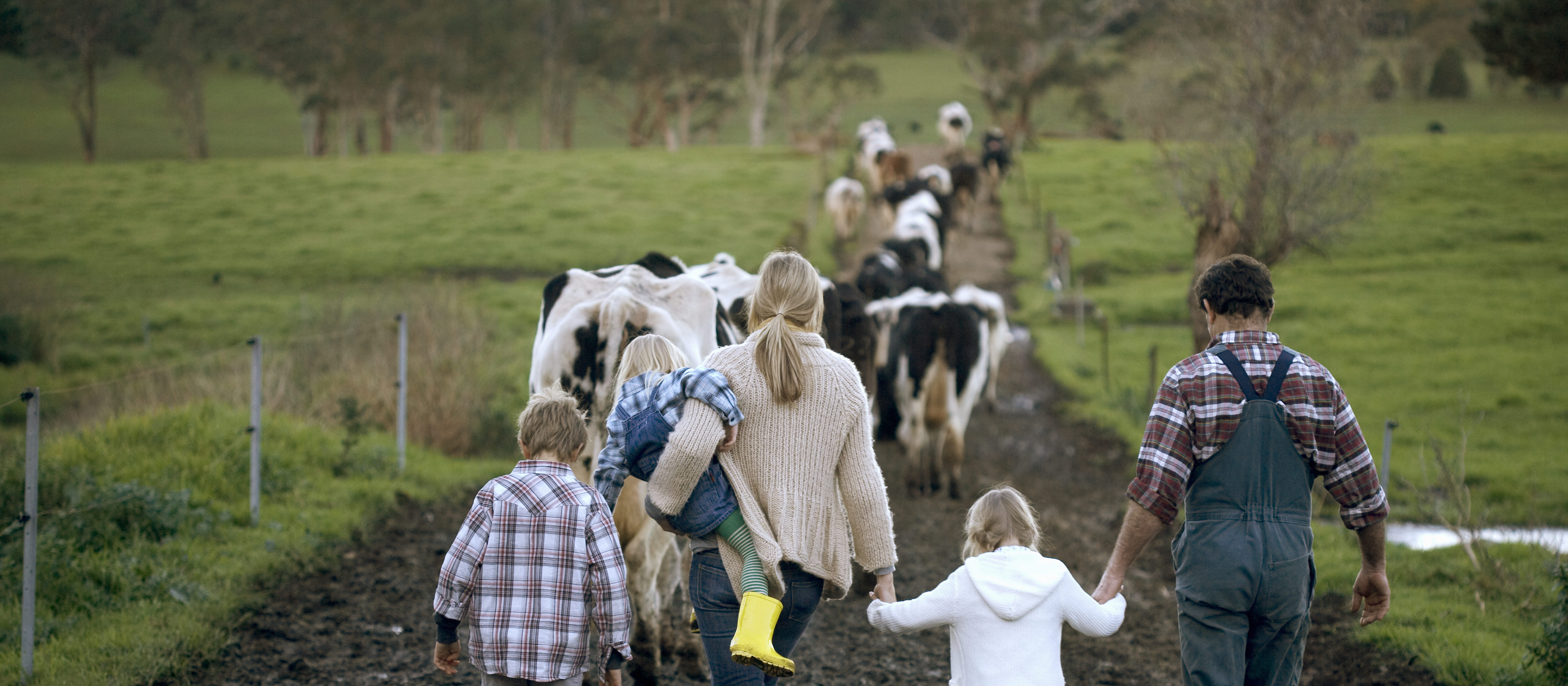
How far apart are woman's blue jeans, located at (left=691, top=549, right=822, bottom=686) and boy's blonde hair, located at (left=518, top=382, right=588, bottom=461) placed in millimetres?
602

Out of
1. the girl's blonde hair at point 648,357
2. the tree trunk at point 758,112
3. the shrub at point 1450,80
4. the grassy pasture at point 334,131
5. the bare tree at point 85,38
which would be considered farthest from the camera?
the shrub at point 1450,80

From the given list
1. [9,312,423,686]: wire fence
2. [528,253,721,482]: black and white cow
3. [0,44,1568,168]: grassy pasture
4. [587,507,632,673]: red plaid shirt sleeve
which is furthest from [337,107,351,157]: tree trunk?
[587,507,632,673]: red plaid shirt sleeve

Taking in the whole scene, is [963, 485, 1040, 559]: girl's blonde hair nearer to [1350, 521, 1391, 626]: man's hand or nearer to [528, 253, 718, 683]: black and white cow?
[1350, 521, 1391, 626]: man's hand

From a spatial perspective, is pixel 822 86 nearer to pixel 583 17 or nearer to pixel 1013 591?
pixel 583 17

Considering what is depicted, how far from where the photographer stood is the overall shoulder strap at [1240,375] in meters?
3.50

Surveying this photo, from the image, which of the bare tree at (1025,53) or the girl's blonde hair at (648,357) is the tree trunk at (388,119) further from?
the girl's blonde hair at (648,357)

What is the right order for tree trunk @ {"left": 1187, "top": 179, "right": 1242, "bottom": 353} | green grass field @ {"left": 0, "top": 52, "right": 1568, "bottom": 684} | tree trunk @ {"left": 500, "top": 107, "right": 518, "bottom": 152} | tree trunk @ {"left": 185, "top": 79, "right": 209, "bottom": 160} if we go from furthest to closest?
tree trunk @ {"left": 500, "top": 107, "right": 518, "bottom": 152} < tree trunk @ {"left": 185, "top": 79, "right": 209, "bottom": 160} < tree trunk @ {"left": 1187, "top": 179, "right": 1242, "bottom": 353} < green grass field @ {"left": 0, "top": 52, "right": 1568, "bottom": 684}

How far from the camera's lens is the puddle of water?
25.9 ft

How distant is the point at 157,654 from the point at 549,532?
2970 mm

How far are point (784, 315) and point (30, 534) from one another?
3.94 metres

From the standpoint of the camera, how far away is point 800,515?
3445 millimetres

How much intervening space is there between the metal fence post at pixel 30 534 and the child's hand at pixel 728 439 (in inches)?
137

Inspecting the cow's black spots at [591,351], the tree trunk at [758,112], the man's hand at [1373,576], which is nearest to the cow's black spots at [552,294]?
the cow's black spots at [591,351]

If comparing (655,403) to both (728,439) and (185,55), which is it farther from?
(185,55)
